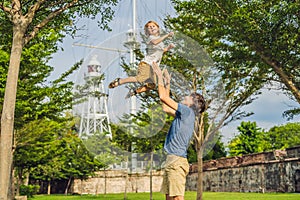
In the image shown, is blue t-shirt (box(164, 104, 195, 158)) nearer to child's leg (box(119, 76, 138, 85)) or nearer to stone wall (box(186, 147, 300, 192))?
child's leg (box(119, 76, 138, 85))

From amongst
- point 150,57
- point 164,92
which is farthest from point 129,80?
point 164,92

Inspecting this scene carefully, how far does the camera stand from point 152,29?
5043 millimetres

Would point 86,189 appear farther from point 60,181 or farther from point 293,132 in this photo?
point 293,132

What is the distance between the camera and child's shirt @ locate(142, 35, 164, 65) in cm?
497

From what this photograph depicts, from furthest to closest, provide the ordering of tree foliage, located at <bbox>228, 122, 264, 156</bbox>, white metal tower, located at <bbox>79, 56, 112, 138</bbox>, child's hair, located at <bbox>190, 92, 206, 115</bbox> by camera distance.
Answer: tree foliage, located at <bbox>228, 122, 264, 156</bbox>
white metal tower, located at <bbox>79, 56, 112, 138</bbox>
child's hair, located at <bbox>190, 92, 206, 115</bbox>

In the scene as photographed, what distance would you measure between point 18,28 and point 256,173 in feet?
95.1

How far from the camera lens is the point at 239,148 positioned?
A: 59500 mm

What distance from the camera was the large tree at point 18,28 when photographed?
32.0 feet

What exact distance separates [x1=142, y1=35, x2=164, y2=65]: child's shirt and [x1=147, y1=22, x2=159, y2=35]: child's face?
0.16 feet

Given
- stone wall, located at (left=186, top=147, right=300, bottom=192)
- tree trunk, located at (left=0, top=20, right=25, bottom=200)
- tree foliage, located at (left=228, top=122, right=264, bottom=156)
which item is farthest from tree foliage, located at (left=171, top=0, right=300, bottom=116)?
tree foliage, located at (left=228, top=122, right=264, bottom=156)

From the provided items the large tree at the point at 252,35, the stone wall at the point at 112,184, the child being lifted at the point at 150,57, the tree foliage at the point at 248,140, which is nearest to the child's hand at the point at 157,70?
the child being lifted at the point at 150,57

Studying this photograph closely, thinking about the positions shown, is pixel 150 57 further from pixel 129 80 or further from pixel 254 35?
pixel 254 35

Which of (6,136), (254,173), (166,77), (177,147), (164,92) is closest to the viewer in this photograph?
(164,92)

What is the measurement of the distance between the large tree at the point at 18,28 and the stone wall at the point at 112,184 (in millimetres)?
41536
